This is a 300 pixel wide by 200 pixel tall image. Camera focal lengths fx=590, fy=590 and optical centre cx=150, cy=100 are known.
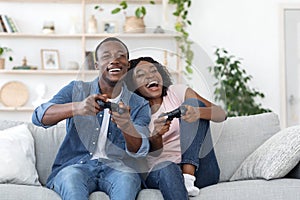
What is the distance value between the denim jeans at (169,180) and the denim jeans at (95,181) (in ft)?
0.26

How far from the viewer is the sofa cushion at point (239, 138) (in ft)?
10.1

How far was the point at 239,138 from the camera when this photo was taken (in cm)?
312

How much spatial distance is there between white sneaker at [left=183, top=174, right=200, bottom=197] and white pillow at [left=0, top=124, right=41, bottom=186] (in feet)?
2.51

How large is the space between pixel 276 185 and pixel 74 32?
361cm

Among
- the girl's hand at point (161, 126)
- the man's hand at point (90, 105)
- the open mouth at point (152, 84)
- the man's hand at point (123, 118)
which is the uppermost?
the open mouth at point (152, 84)

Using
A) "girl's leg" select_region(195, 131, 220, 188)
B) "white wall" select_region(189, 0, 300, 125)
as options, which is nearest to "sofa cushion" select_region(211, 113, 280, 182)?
"girl's leg" select_region(195, 131, 220, 188)

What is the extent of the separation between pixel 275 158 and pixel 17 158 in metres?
1.22

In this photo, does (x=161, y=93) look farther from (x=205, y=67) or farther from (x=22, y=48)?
(x=22, y=48)

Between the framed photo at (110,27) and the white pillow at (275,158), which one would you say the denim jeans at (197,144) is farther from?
the framed photo at (110,27)

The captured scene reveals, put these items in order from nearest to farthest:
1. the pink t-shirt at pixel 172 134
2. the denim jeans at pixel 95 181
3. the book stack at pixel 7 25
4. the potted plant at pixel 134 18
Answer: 1. the denim jeans at pixel 95 181
2. the pink t-shirt at pixel 172 134
3. the potted plant at pixel 134 18
4. the book stack at pixel 7 25

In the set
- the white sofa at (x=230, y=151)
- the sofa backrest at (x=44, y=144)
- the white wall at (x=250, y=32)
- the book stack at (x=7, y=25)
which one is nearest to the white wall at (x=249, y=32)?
the white wall at (x=250, y=32)

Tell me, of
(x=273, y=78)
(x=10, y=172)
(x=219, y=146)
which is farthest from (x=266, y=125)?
(x=273, y=78)

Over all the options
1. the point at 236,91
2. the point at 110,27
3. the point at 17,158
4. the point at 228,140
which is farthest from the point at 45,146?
the point at 110,27

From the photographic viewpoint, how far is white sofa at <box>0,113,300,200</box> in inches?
100
